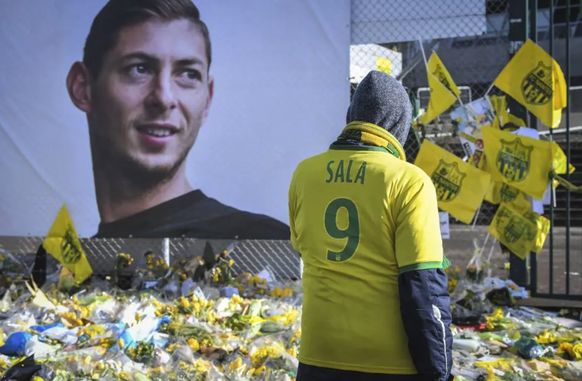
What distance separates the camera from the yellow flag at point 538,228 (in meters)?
5.48

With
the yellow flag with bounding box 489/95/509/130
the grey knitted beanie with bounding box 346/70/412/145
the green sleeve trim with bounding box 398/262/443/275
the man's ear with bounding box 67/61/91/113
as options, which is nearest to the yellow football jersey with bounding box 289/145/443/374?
the green sleeve trim with bounding box 398/262/443/275

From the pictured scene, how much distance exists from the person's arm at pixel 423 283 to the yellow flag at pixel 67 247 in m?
4.91

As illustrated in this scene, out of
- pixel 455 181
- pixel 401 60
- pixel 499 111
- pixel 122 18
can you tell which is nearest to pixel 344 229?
pixel 455 181

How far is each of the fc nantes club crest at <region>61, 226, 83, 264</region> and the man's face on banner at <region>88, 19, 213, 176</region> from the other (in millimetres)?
924

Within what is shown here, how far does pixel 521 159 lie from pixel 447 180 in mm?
647

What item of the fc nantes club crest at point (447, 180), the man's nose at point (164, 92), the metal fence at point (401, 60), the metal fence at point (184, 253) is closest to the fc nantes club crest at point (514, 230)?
the metal fence at point (401, 60)

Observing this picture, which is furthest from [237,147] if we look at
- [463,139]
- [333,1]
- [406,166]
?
[406,166]

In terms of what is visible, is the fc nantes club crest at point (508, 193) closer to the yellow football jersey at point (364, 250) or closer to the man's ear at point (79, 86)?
the yellow football jersey at point (364, 250)

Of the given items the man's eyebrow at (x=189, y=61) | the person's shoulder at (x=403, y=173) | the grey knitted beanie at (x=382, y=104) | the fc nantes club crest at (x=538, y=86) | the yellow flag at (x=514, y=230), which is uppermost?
the man's eyebrow at (x=189, y=61)

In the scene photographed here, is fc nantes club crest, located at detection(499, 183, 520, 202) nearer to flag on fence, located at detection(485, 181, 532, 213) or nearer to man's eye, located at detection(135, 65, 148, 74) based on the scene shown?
flag on fence, located at detection(485, 181, 532, 213)

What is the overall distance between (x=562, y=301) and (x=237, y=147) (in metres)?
3.25

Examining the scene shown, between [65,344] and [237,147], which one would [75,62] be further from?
[65,344]

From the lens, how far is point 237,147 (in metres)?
6.25

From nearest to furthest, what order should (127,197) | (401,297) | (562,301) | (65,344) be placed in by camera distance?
(401,297) < (65,344) < (562,301) < (127,197)
